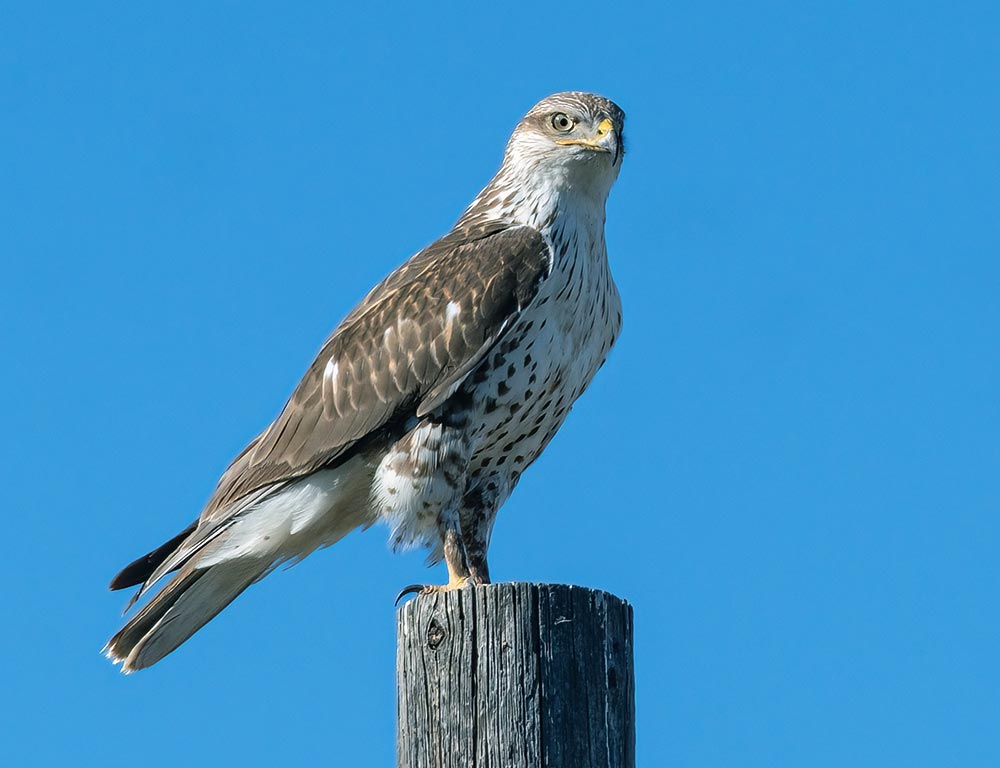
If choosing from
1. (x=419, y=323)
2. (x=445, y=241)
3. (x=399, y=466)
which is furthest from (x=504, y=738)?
(x=445, y=241)

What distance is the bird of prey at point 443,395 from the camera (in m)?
5.73

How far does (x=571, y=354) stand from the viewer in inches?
232

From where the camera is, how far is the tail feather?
586cm

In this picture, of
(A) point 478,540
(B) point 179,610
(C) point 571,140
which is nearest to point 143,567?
(B) point 179,610

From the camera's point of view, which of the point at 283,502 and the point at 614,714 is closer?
the point at 614,714

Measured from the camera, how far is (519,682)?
3.67 m

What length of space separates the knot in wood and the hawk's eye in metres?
3.07

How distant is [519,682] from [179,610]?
2689 millimetres

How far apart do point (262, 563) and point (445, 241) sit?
1.56m

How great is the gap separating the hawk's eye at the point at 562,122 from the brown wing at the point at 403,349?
0.60 m

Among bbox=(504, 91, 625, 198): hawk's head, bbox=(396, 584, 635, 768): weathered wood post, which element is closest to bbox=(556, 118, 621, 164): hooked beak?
bbox=(504, 91, 625, 198): hawk's head

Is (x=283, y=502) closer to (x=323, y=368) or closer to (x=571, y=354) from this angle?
(x=323, y=368)

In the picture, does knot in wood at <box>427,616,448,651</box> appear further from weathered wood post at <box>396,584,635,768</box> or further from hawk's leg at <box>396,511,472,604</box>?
hawk's leg at <box>396,511,472,604</box>

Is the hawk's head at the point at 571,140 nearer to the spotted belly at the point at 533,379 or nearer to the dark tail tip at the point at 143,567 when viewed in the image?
the spotted belly at the point at 533,379
